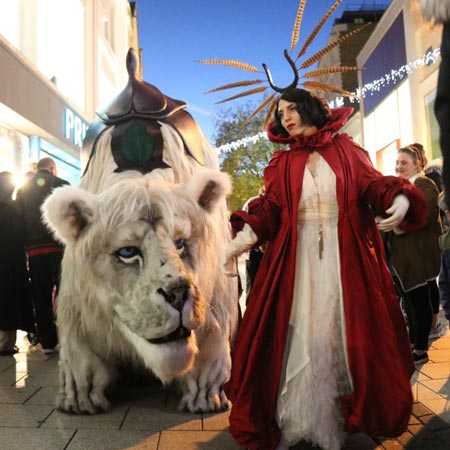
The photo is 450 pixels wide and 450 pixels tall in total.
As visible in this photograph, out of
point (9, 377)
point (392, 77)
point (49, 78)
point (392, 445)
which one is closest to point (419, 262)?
point (392, 445)

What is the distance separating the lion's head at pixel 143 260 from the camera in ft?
7.68

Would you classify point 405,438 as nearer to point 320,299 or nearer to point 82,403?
point 320,299

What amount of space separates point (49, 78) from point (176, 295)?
10.6 m

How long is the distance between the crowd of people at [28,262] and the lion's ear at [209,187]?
2141 millimetres

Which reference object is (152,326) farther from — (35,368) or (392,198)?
(35,368)

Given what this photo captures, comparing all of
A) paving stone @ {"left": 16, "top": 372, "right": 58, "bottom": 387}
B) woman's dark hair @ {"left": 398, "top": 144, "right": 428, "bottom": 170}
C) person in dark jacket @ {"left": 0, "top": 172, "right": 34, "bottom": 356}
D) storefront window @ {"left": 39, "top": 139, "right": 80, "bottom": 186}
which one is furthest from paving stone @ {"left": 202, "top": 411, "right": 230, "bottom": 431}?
storefront window @ {"left": 39, "top": 139, "right": 80, "bottom": 186}

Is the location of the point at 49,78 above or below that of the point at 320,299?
above

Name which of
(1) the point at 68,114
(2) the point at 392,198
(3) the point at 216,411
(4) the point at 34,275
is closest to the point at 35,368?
(4) the point at 34,275

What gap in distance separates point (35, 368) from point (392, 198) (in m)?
3.10

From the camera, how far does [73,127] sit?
42.3 ft

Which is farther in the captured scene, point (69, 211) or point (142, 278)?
point (69, 211)

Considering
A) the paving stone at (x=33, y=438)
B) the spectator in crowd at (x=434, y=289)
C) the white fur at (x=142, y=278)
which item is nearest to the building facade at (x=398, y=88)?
the spectator in crowd at (x=434, y=289)

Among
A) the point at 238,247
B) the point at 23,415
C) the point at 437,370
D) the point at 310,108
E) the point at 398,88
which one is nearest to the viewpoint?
the point at 238,247

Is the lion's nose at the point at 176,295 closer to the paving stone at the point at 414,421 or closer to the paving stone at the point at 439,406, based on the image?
the paving stone at the point at 414,421
